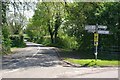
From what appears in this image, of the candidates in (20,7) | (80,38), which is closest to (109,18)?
(80,38)

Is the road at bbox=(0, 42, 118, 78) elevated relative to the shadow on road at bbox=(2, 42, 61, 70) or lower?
elevated

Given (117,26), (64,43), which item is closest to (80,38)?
(117,26)

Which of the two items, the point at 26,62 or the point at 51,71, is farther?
the point at 26,62

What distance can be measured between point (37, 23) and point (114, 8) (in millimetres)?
45042

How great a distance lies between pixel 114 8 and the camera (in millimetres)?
35594

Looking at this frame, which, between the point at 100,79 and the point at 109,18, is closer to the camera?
the point at 100,79

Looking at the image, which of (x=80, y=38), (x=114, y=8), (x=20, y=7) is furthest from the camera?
(x=80, y=38)

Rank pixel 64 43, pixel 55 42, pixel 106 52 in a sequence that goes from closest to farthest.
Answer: pixel 106 52 → pixel 64 43 → pixel 55 42

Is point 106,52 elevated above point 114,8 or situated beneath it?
situated beneath

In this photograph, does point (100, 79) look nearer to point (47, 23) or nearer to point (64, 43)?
point (64, 43)

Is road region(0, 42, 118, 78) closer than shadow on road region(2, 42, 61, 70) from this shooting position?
Yes

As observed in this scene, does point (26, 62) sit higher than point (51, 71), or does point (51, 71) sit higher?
point (51, 71)

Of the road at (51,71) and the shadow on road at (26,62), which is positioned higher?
the road at (51,71)

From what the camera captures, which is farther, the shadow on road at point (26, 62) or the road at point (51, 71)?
the shadow on road at point (26, 62)
